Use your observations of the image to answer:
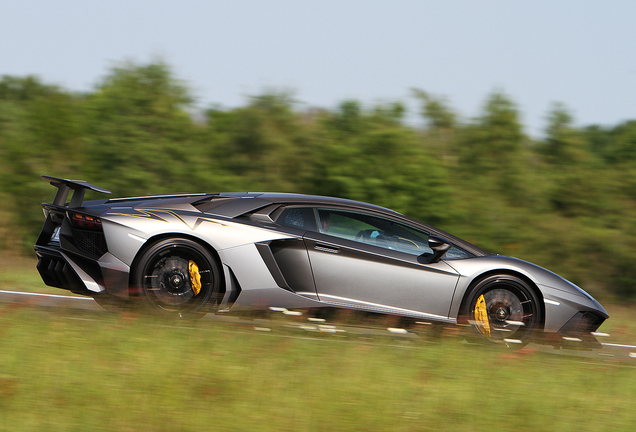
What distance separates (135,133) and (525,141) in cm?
1152

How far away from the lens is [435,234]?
546 centimetres

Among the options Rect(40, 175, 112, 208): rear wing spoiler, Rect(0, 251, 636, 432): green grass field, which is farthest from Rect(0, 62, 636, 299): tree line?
Rect(0, 251, 636, 432): green grass field

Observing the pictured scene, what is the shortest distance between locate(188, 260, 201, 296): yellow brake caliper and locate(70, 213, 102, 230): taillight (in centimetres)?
81

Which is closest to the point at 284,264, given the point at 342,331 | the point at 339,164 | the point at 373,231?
the point at 342,331

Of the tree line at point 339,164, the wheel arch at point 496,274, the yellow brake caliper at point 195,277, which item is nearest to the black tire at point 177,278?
the yellow brake caliper at point 195,277

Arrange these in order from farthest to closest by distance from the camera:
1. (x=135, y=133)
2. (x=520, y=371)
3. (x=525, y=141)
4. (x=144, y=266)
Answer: (x=525, y=141) → (x=135, y=133) → (x=144, y=266) → (x=520, y=371)

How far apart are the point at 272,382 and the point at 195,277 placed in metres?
1.61

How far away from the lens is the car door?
507cm

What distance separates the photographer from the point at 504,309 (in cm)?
539

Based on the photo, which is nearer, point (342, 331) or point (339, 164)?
point (342, 331)

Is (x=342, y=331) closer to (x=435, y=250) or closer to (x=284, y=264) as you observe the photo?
(x=284, y=264)

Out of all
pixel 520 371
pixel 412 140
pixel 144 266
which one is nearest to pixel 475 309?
pixel 520 371

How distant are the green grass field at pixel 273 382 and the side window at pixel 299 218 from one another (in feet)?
2.97

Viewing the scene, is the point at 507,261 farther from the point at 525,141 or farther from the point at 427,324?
the point at 525,141
